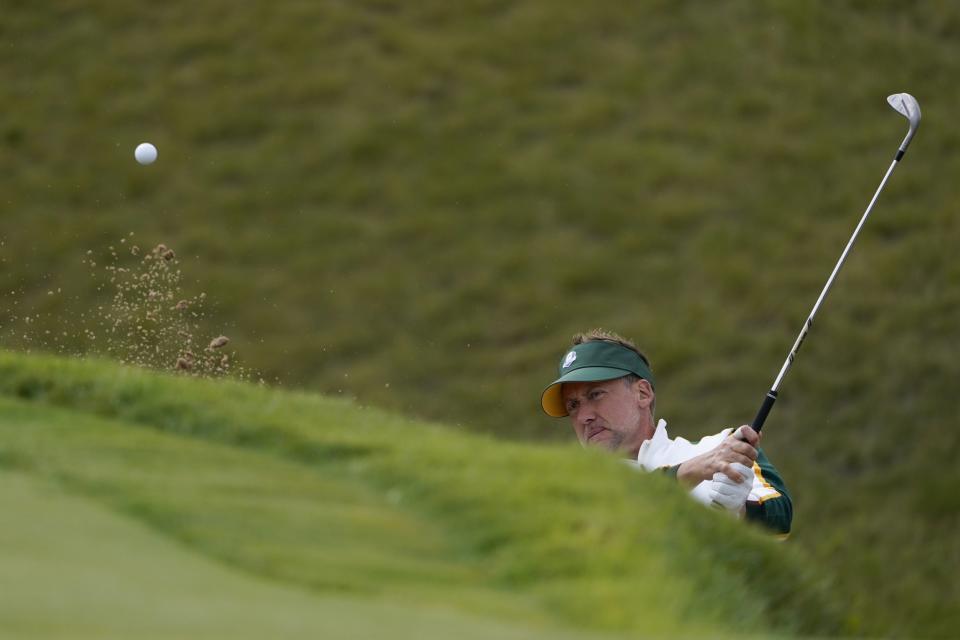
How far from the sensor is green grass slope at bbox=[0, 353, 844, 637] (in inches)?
98.8

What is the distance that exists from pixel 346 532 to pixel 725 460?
1.58 metres

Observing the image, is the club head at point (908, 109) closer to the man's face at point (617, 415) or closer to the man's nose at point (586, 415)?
the man's face at point (617, 415)

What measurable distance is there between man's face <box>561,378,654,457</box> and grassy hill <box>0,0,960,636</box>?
17.8 ft

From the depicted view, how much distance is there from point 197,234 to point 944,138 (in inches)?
204

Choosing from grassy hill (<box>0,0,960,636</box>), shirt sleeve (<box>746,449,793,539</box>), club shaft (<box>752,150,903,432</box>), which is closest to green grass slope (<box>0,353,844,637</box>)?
shirt sleeve (<box>746,449,793,539</box>)

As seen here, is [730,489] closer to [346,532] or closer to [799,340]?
[799,340]

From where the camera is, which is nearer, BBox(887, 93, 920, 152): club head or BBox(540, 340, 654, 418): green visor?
BBox(540, 340, 654, 418): green visor

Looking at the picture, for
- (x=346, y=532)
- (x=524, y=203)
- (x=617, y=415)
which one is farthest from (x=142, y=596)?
(x=524, y=203)

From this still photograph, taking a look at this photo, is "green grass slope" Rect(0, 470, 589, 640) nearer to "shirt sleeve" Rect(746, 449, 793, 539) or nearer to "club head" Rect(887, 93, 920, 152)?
"shirt sleeve" Rect(746, 449, 793, 539)

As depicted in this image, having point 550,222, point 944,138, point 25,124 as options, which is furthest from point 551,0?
point 25,124

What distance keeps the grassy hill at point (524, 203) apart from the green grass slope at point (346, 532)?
22.7 ft

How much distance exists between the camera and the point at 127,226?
465 inches

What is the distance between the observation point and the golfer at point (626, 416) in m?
4.52

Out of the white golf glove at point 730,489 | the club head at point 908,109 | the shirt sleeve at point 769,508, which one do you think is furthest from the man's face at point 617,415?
the club head at point 908,109
